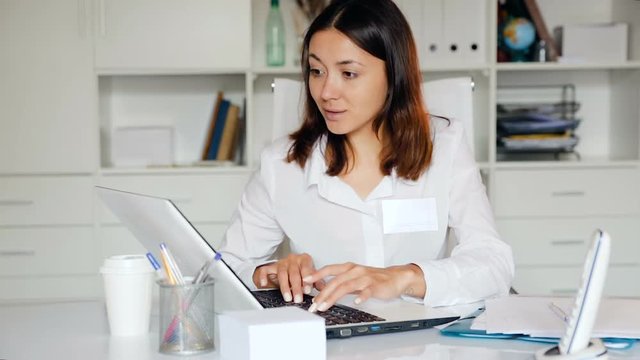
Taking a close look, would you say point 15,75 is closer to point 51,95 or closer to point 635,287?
point 51,95

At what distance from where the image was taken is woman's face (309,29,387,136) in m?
2.04

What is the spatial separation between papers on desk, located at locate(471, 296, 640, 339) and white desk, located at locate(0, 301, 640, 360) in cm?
2

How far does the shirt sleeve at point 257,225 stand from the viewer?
2.12m

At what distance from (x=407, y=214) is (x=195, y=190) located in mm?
1510

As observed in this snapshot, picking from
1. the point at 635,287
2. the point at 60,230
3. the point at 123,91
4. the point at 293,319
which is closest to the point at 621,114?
the point at 635,287

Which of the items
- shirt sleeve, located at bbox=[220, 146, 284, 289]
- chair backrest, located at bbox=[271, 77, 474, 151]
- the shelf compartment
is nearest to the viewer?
shirt sleeve, located at bbox=[220, 146, 284, 289]

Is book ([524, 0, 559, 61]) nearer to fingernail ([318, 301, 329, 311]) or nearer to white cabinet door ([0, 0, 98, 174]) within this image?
white cabinet door ([0, 0, 98, 174])

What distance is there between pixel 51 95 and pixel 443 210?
1.90m

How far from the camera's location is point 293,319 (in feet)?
3.81

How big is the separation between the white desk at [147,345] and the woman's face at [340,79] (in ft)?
2.28

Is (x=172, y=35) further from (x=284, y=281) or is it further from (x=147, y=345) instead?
(x=147, y=345)

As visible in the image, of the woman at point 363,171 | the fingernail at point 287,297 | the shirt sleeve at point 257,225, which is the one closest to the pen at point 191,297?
the fingernail at point 287,297

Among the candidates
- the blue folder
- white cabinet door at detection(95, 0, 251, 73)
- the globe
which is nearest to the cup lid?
the blue folder

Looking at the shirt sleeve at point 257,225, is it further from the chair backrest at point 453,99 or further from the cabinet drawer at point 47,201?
the cabinet drawer at point 47,201
